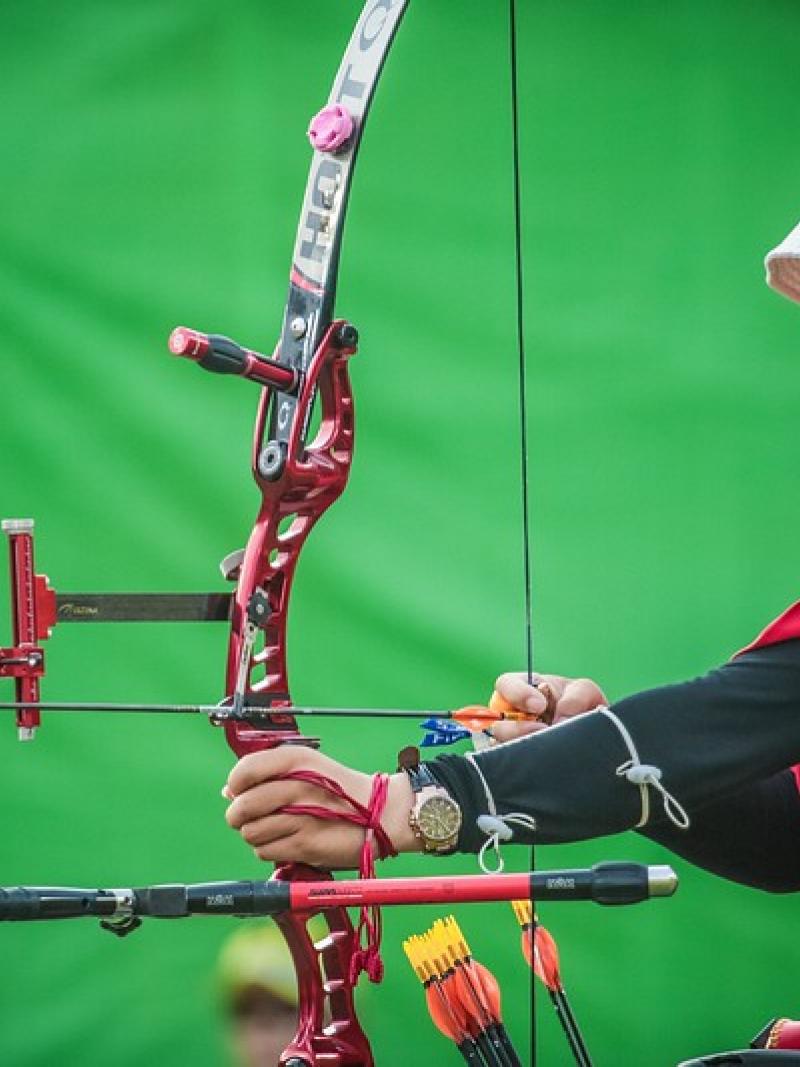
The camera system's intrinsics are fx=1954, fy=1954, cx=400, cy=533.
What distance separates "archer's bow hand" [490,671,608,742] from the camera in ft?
7.35

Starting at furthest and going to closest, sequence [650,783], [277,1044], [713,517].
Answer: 1. [713,517]
2. [277,1044]
3. [650,783]

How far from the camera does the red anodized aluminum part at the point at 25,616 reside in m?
1.95

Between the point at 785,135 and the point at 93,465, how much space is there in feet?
3.85

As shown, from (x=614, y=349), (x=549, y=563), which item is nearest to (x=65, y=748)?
(x=549, y=563)

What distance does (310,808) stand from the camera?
182 cm

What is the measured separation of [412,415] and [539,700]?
0.77 metres

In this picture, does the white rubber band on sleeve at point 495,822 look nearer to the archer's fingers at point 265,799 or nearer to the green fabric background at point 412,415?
the archer's fingers at point 265,799

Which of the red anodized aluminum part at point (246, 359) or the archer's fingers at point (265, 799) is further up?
the red anodized aluminum part at point (246, 359)

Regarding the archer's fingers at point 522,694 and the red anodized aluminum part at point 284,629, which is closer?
the red anodized aluminum part at point 284,629

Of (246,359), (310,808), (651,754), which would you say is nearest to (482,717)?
(651,754)

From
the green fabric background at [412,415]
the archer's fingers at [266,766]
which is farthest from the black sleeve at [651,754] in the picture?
the green fabric background at [412,415]

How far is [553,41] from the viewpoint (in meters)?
2.96

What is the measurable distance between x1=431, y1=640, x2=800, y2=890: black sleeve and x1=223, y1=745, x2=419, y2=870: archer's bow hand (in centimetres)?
7

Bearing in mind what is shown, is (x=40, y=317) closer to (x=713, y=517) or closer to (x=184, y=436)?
(x=184, y=436)
